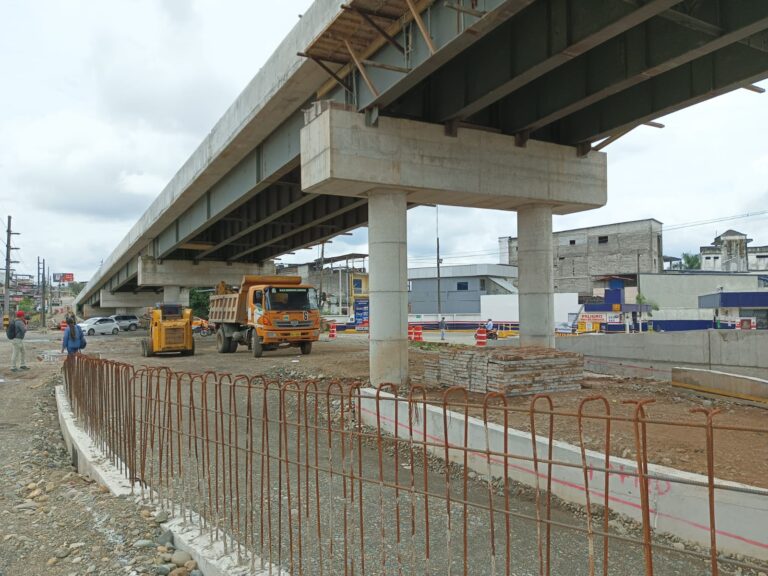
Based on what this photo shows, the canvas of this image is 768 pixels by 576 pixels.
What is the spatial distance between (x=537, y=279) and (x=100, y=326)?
153 feet

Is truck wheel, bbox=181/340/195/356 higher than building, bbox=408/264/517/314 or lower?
lower

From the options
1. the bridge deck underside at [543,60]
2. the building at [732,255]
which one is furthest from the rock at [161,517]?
the building at [732,255]

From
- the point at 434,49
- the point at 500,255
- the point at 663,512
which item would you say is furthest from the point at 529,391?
the point at 500,255

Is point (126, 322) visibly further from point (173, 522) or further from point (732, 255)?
point (732, 255)

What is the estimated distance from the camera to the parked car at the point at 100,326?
49.1 m

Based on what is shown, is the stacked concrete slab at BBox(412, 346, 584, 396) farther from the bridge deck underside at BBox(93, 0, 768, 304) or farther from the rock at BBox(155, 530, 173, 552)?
the rock at BBox(155, 530, 173, 552)

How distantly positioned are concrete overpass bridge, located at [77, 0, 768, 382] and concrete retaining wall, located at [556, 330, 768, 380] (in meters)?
4.41

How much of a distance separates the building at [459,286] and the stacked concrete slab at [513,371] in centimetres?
5275

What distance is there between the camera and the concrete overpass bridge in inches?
352

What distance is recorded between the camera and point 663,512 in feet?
16.4

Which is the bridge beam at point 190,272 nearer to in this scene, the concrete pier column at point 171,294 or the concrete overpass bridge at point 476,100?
the concrete pier column at point 171,294

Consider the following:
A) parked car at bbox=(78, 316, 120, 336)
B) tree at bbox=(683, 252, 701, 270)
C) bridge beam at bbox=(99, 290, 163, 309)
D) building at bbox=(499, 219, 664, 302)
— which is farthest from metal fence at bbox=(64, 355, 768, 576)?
tree at bbox=(683, 252, 701, 270)

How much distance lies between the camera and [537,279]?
45.0 feet

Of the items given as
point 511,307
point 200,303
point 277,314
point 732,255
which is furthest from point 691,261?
point 277,314
